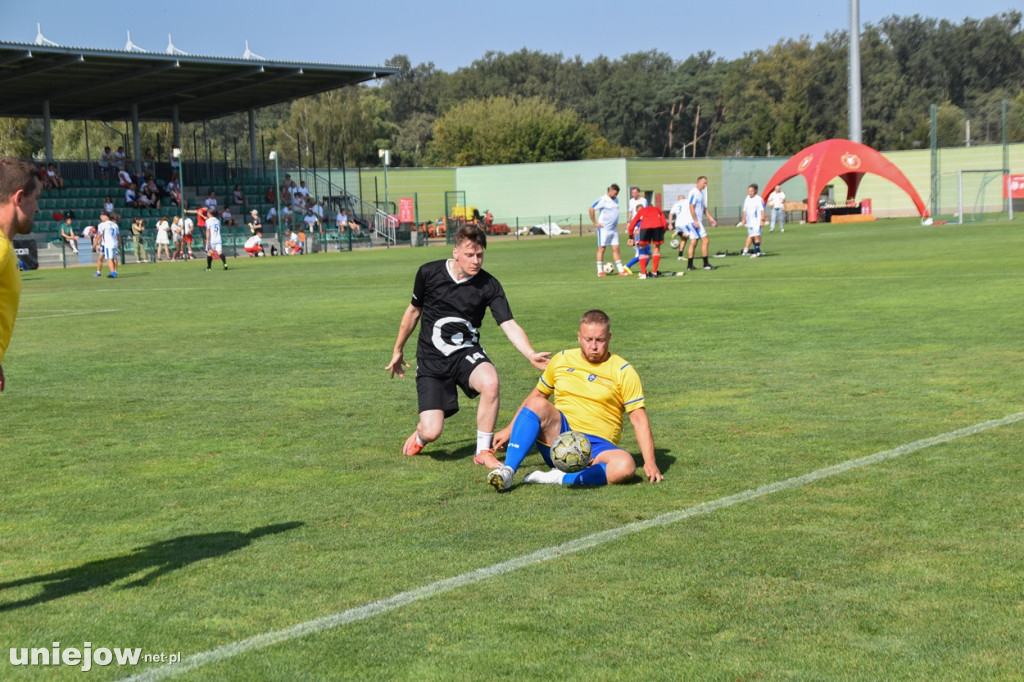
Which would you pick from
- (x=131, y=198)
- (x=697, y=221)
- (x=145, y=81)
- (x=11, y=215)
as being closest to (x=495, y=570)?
(x=11, y=215)

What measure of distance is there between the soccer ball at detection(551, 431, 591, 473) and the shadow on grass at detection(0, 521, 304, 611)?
163 cm

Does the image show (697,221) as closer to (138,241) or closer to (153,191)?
(138,241)

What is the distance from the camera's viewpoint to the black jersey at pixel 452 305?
8.04m

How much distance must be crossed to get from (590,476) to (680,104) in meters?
132

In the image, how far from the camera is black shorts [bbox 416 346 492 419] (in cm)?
794

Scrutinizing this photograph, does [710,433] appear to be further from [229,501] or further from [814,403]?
[229,501]

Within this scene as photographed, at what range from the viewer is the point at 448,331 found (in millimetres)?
8047

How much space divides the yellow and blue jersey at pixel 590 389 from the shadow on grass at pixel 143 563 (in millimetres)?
1955

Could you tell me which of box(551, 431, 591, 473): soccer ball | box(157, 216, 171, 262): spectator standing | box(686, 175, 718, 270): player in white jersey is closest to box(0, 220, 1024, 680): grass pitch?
box(551, 431, 591, 473): soccer ball

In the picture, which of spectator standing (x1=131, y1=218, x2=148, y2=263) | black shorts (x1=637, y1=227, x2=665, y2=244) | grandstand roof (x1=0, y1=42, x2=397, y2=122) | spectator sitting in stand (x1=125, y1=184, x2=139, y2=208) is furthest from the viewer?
spectator sitting in stand (x1=125, y1=184, x2=139, y2=208)

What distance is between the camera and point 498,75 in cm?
14688

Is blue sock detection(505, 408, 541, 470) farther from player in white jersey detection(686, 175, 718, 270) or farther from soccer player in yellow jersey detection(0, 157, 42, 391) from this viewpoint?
player in white jersey detection(686, 175, 718, 270)

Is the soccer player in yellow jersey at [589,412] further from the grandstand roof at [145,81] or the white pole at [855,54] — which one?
the white pole at [855,54]

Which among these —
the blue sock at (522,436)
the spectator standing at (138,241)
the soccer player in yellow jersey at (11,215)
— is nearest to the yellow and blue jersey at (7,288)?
the soccer player in yellow jersey at (11,215)
